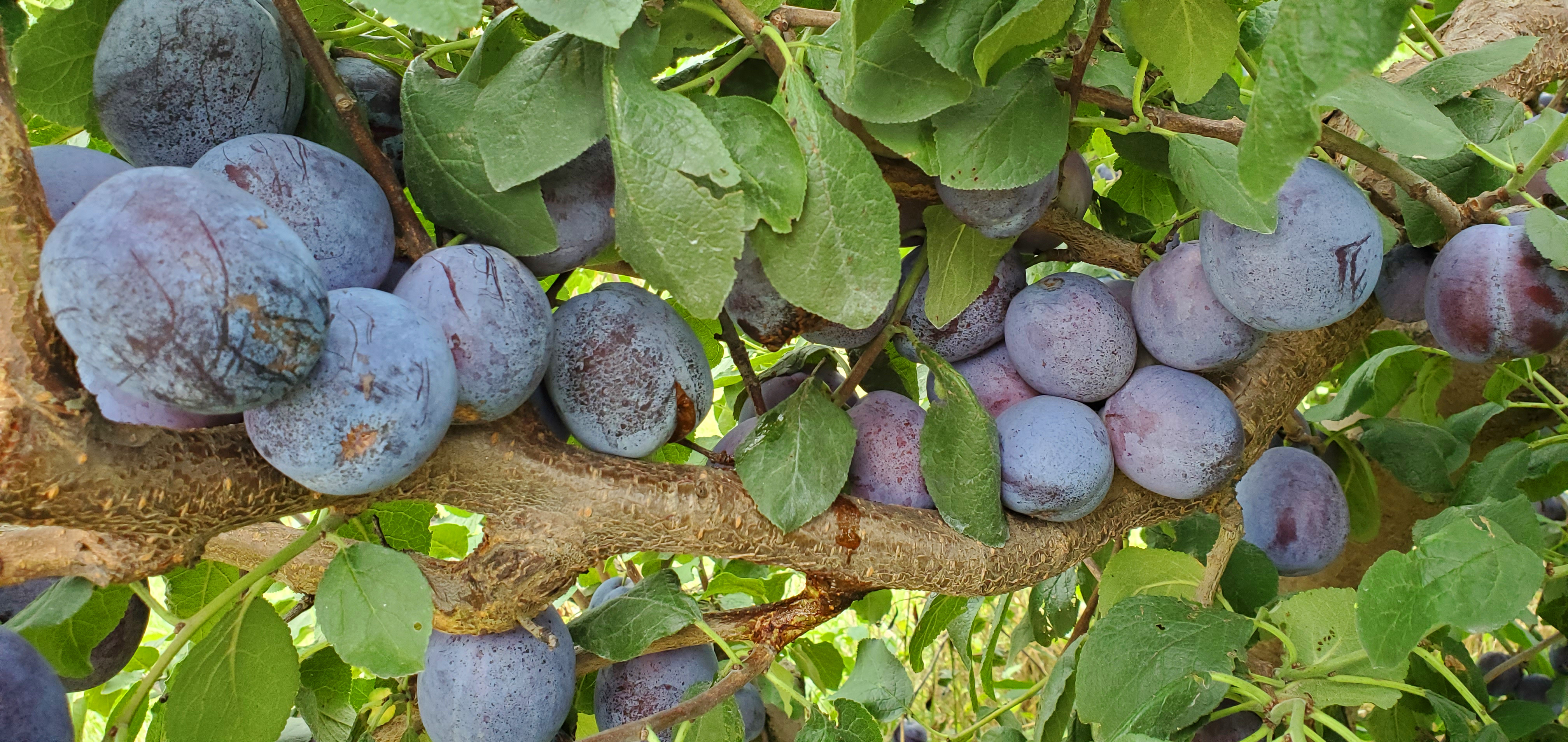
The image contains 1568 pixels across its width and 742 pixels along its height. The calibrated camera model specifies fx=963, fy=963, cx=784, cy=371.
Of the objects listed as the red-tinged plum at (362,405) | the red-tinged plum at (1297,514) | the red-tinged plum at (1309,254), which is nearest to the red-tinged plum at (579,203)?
the red-tinged plum at (362,405)

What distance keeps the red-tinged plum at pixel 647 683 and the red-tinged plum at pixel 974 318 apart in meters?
0.37

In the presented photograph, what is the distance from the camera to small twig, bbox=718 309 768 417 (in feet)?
2.77

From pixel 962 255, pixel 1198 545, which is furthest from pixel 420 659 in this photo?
pixel 1198 545

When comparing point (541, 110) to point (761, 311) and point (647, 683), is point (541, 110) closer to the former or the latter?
point (761, 311)

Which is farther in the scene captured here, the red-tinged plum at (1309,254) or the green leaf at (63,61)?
the red-tinged plum at (1309,254)

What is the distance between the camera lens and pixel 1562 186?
2.20 feet

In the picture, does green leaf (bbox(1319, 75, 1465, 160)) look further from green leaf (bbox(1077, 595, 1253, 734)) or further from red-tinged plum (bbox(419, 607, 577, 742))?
red-tinged plum (bbox(419, 607, 577, 742))

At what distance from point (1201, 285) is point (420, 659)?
2.15 feet

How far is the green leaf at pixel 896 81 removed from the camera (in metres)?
0.62

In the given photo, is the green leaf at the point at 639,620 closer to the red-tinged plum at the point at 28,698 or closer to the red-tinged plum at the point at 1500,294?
the red-tinged plum at the point at 28,698

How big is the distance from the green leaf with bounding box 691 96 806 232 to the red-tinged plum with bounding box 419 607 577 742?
387 millimetres

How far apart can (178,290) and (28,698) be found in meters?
0.43

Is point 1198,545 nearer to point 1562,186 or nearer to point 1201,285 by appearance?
point 1201,285

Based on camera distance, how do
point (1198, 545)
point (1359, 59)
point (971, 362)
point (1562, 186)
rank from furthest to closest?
point (1198, 545) → point (971, 362) → point (1562, 186) → point (1359, 59)
